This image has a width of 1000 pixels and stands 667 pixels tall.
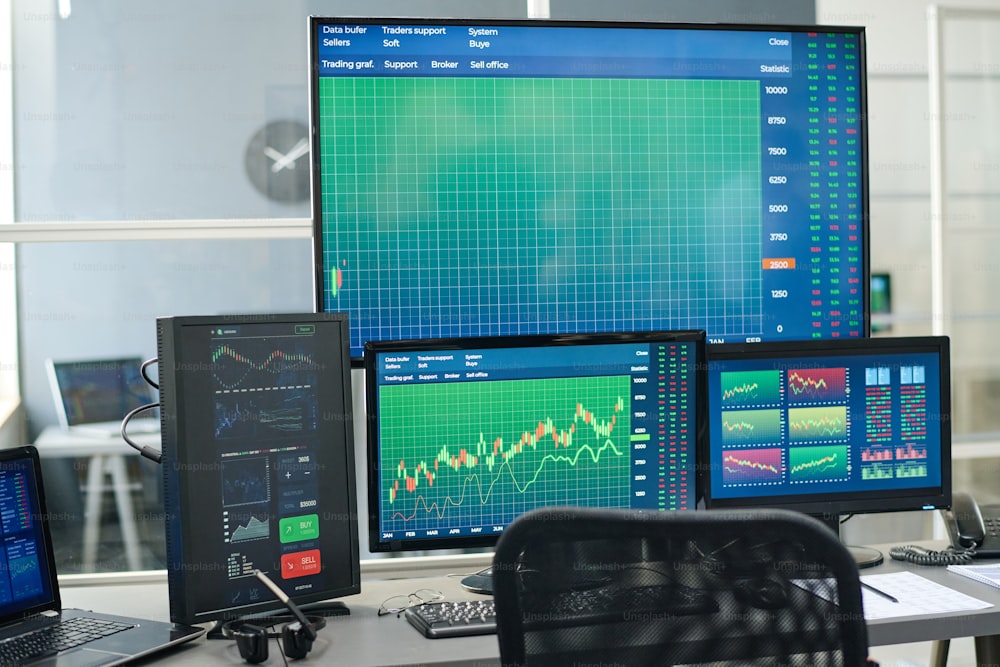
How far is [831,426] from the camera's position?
215cm

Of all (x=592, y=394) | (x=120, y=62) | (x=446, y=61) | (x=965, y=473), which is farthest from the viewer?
(x=965, y=473)

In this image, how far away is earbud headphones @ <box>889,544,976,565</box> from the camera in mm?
2102

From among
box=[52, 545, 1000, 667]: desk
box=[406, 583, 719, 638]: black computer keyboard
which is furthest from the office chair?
box=[52, 545, 1000, 667]: desk

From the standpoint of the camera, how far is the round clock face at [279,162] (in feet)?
8.45

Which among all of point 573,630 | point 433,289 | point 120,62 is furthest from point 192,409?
point 120,62

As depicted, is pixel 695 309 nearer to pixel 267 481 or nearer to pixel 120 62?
pixel 267 481

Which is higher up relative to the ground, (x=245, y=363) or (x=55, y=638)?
(x=245, y=363)

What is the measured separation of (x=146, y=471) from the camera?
2.60 metres

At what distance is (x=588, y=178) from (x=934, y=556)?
Answer: 1185mm

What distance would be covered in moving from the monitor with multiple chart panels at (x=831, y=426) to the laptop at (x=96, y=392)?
5.05ft

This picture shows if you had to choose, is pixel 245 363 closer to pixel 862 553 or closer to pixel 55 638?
pixel 55 638

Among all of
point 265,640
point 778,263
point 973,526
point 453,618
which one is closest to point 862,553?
point 973,526

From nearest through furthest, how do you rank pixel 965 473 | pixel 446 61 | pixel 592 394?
pixel 592 394 → pixel 446 61 → pixel 965 473

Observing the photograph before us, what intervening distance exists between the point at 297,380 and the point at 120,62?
122 cm
